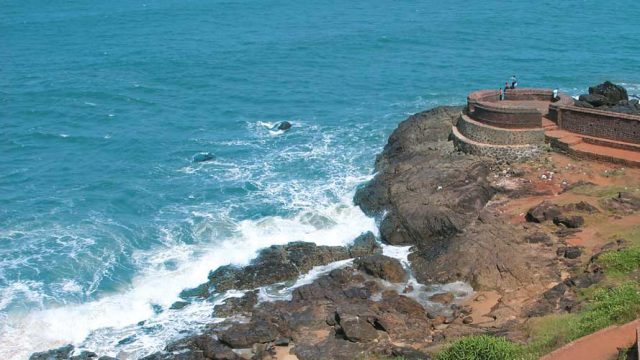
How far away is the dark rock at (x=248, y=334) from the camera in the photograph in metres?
26.0

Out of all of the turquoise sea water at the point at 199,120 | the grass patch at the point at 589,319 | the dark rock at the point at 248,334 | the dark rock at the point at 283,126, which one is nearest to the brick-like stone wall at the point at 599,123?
the turquoise sea water at the point at 199,120

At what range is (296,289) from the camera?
95.7 feet

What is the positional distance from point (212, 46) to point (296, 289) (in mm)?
47529

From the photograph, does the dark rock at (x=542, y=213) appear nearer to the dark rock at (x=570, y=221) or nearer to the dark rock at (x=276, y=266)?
the dark rock at (x=570, y=221)

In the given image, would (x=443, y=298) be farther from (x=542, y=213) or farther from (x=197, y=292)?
(x=197, y=292)

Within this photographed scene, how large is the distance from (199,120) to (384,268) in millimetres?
25587

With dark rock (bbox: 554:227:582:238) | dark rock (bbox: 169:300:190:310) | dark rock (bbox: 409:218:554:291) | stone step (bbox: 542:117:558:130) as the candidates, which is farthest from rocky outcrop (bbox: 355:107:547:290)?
dark rock (bbox: 169:300:190:310)

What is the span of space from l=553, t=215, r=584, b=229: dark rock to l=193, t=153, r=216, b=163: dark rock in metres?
21.4

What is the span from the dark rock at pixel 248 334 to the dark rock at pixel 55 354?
5370mm

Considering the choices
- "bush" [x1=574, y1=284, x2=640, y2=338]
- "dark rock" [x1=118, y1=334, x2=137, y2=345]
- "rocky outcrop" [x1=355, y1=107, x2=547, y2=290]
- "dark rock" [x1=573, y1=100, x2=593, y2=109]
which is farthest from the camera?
"dark rock" [x1=573, y1=100, x2=593, y2=109]

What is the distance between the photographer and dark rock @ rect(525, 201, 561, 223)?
31.2 m

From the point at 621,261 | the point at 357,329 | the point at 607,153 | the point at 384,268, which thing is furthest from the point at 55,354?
the point at 607,153

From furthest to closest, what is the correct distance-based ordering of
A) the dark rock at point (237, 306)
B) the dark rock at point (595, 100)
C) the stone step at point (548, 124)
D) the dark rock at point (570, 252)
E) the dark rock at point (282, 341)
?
the dark rock at point (595, 100) < the stone step at point (548, 124) < the dark rock at point (237, 306) < the dark rock at point (570, 252) < the dark rock at point (282, 341)

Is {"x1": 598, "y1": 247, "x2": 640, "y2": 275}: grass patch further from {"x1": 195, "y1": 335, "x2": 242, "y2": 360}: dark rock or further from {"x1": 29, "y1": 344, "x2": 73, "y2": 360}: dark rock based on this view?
{"x1": 29, "y1": 344, "x2": 73, "y2": 360}: dark rock
